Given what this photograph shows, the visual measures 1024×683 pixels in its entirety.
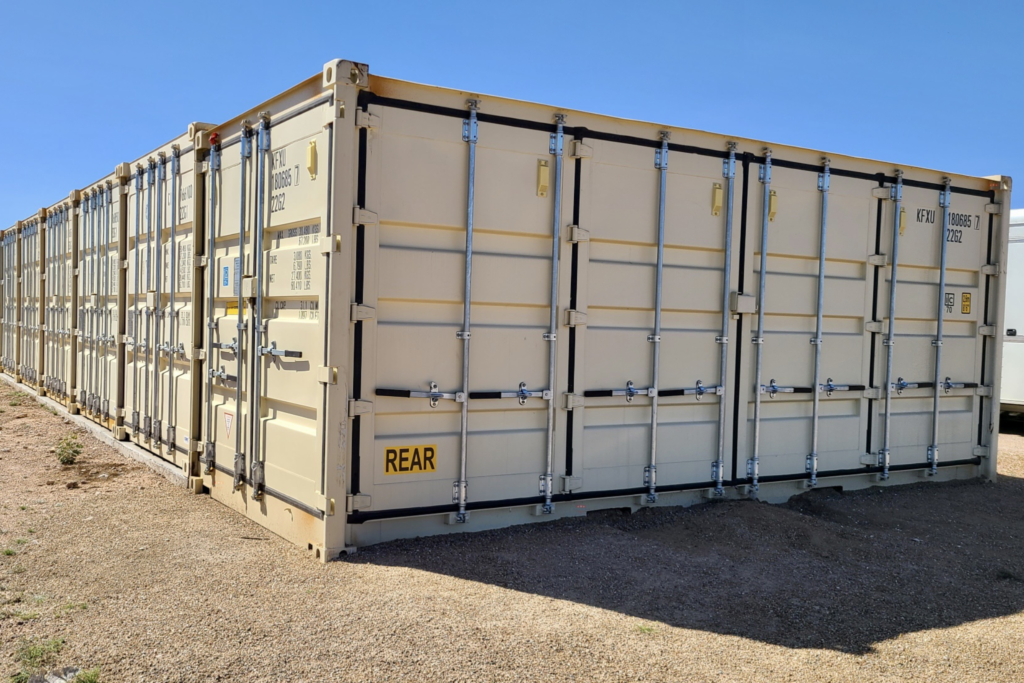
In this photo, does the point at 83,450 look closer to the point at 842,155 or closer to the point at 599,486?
the point at 599,486

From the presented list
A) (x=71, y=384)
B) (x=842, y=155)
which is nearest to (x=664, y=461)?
(x=842, y=155)

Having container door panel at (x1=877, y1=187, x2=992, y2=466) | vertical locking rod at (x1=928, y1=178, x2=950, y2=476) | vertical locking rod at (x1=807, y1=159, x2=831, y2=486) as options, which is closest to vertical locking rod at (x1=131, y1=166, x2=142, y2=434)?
vertical locking rod at (x1=807, y1=159, x2=831, y2=486)

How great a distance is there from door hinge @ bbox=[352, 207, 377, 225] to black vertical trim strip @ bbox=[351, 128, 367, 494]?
5 cm

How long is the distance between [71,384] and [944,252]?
35.6 ft

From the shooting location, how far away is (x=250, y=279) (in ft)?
20.4

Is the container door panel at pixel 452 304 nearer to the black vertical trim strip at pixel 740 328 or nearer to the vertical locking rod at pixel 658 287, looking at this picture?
the vertical locking rod at pixel 658 287

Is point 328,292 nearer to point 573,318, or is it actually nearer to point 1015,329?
point 573,318

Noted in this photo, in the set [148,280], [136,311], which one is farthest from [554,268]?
[136,311]

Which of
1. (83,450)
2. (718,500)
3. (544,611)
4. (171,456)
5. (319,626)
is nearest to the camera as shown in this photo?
(319,626)

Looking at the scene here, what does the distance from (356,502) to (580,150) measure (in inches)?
113

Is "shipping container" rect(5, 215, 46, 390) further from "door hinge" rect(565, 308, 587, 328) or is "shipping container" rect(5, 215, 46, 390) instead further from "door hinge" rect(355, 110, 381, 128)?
"door hinge" rect(565, 308, 587, 328)

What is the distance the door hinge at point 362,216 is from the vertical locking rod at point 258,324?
3.72 feet

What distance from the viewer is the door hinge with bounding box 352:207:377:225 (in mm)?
5277

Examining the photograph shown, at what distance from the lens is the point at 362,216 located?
17.4 feet
